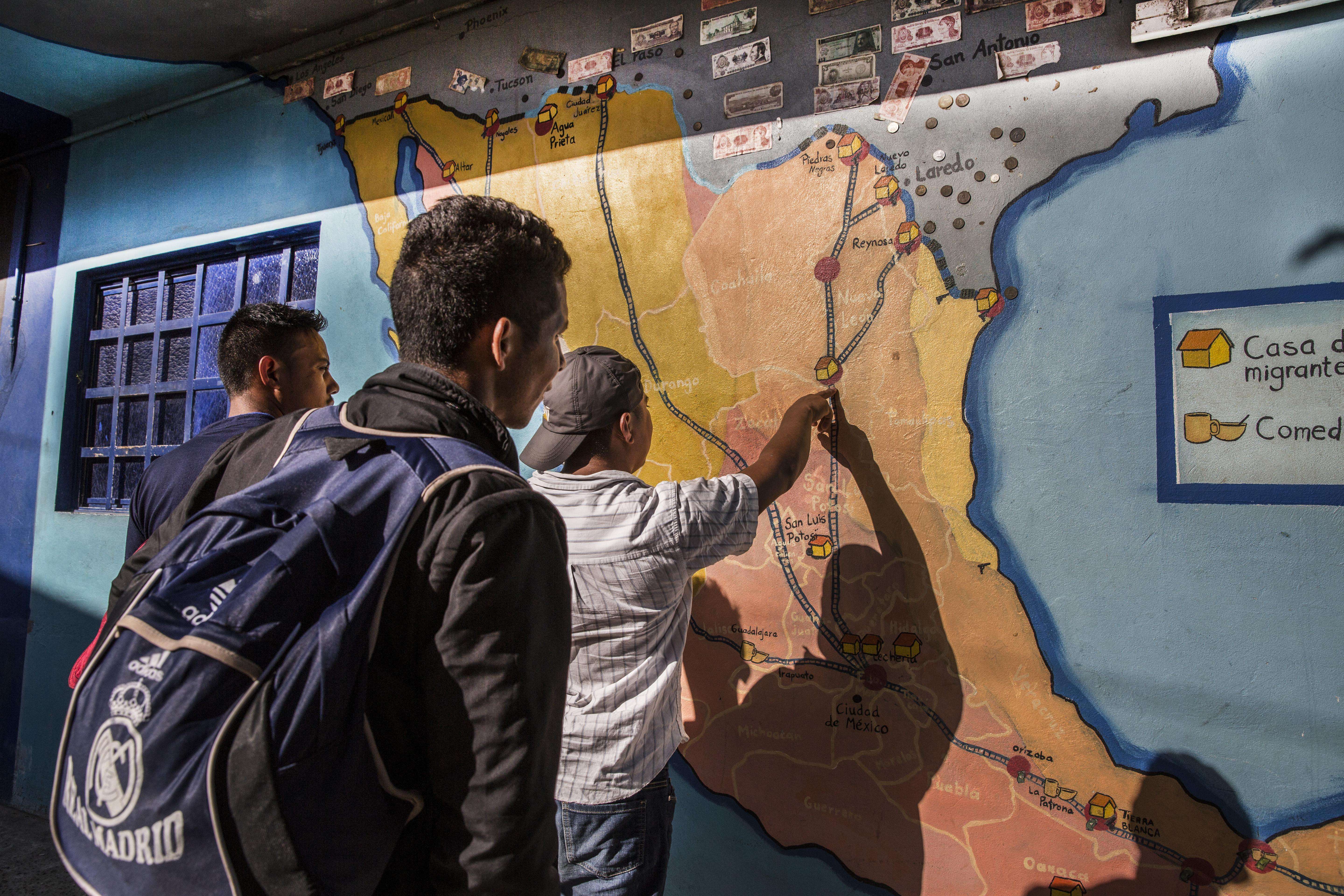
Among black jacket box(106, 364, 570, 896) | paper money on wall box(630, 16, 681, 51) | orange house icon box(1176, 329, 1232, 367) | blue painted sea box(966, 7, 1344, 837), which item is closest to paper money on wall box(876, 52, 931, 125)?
blue painted sea box(966, 7, 1344, 837)

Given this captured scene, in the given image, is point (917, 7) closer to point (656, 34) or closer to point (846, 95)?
point (846, 95)

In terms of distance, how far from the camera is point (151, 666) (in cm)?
71

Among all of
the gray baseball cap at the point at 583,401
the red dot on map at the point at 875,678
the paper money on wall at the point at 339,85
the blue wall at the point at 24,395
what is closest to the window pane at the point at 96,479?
the blue wall at the point at 24,395

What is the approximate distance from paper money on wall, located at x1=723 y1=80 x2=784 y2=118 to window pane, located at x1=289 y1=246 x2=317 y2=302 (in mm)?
1815

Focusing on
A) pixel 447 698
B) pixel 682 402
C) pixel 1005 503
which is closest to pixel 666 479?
pixel 682 402

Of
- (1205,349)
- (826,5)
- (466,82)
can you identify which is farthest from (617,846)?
(466,82)

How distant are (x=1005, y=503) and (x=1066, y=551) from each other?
0.55 ft

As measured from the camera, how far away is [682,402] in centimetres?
216

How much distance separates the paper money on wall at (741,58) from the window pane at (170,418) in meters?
2.66

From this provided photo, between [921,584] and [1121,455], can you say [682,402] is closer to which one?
[921,584]

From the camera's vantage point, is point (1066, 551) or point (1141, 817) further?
point (1066, 551)

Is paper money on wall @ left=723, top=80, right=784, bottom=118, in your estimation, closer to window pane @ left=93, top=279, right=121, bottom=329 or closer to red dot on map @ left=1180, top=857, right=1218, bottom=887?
red dot on map @ left=1180, top=857, right=1218, bottom=887

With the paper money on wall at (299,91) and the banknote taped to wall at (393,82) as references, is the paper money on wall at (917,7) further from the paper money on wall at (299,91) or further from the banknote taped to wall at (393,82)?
the paper money on wall at (299,91)

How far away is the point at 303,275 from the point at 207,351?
62 centimetres
